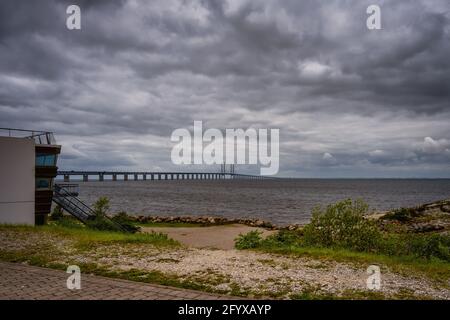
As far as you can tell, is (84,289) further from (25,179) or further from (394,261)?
(25,179)

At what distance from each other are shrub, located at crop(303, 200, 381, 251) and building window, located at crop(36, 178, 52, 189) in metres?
20.2

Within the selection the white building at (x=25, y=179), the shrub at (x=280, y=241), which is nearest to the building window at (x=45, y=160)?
the white building at (x=25, y=179)

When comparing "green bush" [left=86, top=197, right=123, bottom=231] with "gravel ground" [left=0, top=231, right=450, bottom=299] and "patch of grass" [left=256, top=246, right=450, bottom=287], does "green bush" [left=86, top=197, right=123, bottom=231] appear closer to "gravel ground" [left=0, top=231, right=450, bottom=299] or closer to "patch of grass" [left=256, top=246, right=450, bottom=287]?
"gravel ground" [left=0, top=231, right=450, bottom=299]

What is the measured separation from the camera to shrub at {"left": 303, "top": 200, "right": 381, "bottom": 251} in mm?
16188

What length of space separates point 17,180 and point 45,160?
3.35 m

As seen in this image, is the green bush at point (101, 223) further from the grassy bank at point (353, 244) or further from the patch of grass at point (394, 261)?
the patch of grass at point (394, 261)

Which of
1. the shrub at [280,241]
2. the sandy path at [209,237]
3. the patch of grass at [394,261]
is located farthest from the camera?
the sandy path at [209,237]

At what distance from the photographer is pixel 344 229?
16562 millimetres

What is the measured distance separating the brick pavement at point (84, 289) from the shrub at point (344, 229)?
379 inches

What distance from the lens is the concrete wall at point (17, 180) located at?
2333cm

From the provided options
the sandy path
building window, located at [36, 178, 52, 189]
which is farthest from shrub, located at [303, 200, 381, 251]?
building window, located at [36, 178, 52, 189]

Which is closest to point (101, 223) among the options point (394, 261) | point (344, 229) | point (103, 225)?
point (103, 225)
